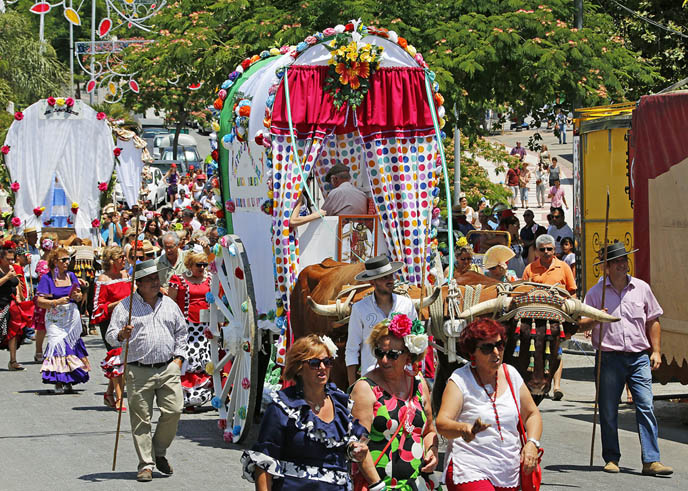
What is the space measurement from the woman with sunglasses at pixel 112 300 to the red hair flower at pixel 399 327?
241 inches

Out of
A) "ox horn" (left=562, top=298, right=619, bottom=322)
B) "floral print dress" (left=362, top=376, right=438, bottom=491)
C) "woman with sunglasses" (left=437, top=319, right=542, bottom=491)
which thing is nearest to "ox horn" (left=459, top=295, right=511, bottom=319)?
"ox horn" (left=562, top=298, right=619, bottom=322)

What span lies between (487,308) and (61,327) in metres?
7.86

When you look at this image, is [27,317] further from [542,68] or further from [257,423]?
[542,68]

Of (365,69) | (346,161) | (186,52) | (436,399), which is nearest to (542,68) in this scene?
(186,52)

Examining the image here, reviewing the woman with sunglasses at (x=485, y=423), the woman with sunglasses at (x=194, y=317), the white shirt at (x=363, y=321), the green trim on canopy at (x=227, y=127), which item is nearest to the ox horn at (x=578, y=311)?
the white shirt at (x=363, y=321)

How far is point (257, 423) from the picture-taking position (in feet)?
42.1

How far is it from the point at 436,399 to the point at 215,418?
15.3 feet

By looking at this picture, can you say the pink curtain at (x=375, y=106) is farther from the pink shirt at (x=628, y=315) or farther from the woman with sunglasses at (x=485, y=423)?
the woman with sunglasses at (x=485, y=423)

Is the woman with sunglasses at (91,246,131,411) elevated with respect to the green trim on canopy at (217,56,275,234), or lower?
lower

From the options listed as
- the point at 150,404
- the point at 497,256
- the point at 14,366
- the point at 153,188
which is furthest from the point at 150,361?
the point at 153,188

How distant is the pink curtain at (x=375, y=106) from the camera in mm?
11320

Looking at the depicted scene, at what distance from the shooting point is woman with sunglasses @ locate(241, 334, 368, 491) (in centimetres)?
605

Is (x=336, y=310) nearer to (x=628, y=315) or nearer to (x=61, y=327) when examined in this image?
(x=628, y=315)

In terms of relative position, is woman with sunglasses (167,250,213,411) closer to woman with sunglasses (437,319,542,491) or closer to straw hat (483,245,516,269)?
straw hat (483,245,516,269)
